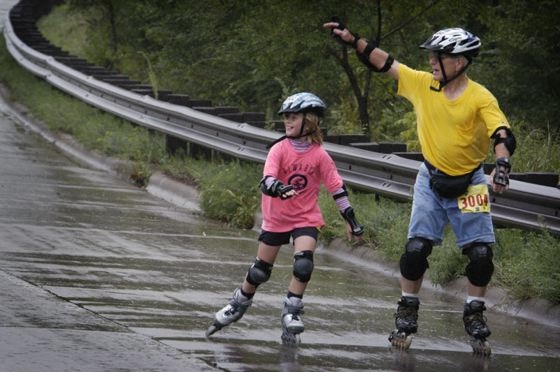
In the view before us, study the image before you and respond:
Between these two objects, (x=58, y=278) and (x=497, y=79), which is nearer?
(x=58, y=278)

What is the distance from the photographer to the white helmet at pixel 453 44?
328 inches

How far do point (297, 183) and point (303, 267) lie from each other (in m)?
0.56

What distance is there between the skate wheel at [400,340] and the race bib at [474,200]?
2.86ft

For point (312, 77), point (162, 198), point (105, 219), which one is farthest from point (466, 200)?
point (312, 77)

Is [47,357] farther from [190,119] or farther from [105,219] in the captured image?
[190,119]

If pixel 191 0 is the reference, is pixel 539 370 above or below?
below

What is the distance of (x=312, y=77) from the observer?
65.1ft

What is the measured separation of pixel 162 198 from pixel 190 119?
1147 mm

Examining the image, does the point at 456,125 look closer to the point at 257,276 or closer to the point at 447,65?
the point at 447,65

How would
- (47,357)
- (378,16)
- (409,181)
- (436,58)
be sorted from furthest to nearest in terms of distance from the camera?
(378,16) → (409,181) → (436,58) → (47,357)

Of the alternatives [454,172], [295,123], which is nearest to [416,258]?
[454,172]

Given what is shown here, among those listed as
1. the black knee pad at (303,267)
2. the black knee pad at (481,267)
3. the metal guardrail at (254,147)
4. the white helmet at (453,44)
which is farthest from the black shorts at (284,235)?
the metal guardrail at (254,147)

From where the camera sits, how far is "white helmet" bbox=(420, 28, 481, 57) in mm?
8320

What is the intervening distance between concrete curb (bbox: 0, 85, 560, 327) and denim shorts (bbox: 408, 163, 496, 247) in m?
1.42
